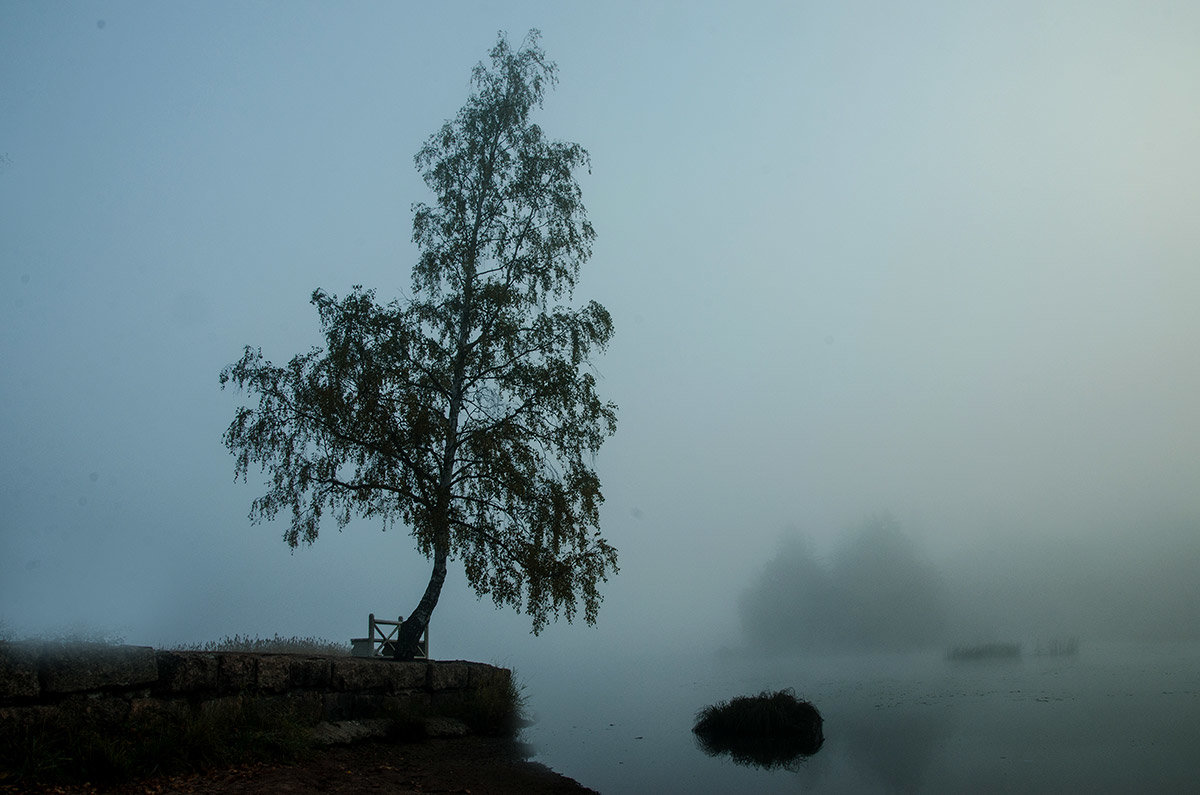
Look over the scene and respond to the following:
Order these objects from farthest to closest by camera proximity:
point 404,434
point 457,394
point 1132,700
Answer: point 1132,700 → point 457,394 → point 404,434

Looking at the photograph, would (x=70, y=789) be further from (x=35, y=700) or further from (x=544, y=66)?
(x=544, y=66)

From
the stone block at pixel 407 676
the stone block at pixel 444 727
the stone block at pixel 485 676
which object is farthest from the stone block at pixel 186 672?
the stone block at pixel 485 676

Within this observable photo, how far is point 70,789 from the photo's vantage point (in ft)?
25.8

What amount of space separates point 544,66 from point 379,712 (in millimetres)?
16216

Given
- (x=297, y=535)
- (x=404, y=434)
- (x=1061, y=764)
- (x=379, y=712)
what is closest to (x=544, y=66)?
(x=404, y=434)

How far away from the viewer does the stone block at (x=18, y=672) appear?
8305 millimetres

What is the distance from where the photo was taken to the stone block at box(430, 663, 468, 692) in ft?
54.8

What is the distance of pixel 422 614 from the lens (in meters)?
17.2

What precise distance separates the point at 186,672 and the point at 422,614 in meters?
6.97

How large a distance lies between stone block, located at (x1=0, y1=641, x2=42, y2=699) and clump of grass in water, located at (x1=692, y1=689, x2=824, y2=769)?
650 inches

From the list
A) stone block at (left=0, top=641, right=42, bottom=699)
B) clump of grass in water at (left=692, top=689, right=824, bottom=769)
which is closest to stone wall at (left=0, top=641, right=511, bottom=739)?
stone block at (left=0, top=641, right=42, bottom=699)

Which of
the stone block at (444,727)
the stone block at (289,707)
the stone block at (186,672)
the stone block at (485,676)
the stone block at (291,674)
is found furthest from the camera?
the stone block at (485,676)

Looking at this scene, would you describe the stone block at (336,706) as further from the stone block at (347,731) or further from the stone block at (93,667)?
the stone block at (93,667)

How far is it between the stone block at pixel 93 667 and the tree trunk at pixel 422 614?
7.18 m
